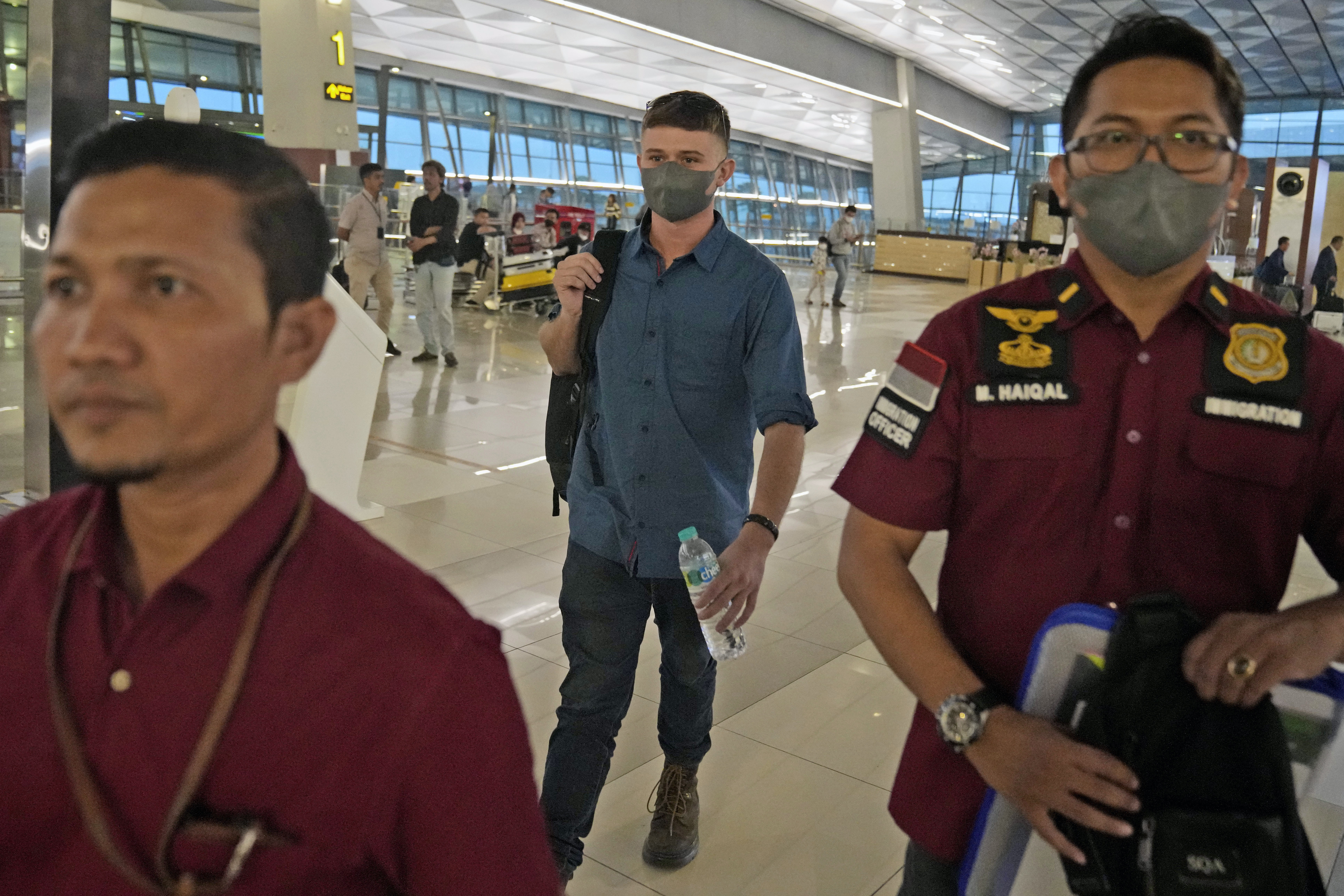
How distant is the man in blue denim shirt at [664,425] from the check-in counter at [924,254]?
29401mm

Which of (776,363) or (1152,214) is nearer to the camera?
(1152,214)

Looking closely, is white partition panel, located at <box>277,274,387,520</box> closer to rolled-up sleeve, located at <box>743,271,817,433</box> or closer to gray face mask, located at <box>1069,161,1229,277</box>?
rolled-up sleeve, located at <box>743,271,817,433</box>

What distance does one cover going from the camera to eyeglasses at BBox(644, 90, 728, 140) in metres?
2.71

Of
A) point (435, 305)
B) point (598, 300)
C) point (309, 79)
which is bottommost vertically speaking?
point (435, 305)

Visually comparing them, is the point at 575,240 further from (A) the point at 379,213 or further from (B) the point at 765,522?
(B) the point at 765,522

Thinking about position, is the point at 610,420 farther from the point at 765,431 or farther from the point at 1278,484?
the point at 1278,484

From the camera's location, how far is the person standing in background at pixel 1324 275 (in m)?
19.4

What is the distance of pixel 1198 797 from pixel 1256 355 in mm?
599

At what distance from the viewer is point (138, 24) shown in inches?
898

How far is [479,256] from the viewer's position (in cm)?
1711

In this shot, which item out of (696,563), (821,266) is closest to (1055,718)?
(696,563)

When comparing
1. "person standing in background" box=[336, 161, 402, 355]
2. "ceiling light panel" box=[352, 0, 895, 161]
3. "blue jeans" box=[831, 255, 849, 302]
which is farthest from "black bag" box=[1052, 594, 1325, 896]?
"ceiling light panel" box=[352, 0, 895, 161]

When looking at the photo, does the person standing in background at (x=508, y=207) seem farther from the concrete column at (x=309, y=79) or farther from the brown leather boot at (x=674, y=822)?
the brown leather boot at (x=674, y=822)

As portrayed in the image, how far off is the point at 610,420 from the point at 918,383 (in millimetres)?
1273
